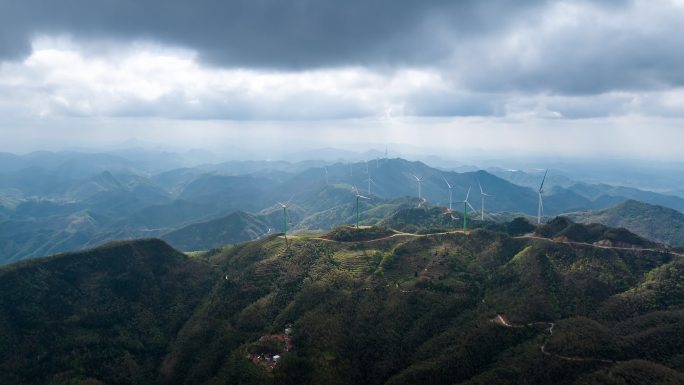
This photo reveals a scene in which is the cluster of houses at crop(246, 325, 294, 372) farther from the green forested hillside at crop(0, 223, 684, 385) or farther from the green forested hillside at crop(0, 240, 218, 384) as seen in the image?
the green forested hillside at crop(0, 240, 218, 384)

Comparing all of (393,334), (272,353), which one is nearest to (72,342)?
(272,353)

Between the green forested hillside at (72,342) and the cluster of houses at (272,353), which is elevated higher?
the cluster of houses at (272,353)

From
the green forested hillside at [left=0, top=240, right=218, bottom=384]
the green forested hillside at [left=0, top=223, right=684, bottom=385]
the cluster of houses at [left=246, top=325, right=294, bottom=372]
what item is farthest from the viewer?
the green forested hillside at [left=0, top=240, right=218, bottom=384]

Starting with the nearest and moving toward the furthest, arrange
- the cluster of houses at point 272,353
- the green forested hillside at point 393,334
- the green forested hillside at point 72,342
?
the green forested hillside at point 393,334, the cluster of houses at point 272,353, the green forested hillside at point 72,342

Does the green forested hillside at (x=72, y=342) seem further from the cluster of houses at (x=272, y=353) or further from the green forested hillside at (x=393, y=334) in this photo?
the cluster of houses at (x=272, y=353)

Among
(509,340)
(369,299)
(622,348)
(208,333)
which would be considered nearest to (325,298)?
(369,299)

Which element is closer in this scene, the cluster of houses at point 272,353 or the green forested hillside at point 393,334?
the green forested hillside at point 393,334

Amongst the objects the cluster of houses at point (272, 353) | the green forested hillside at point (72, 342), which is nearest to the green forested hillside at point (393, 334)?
the green forested hillside at point (72, 342)

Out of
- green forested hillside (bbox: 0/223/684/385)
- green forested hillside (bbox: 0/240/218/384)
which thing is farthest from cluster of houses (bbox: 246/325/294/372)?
green forested hillside (bbox: 0/240/218/384)

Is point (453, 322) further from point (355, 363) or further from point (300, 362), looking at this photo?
point (300, 362)
